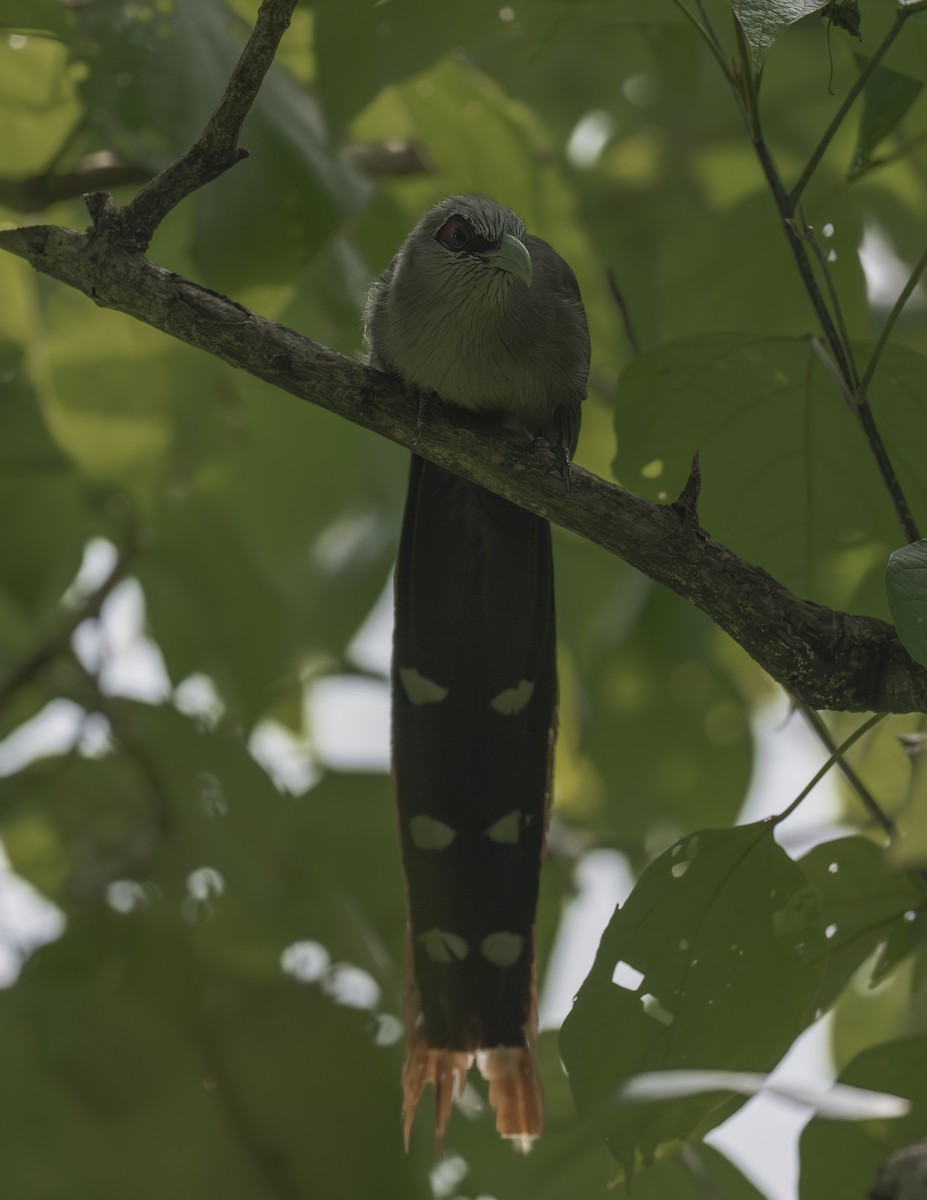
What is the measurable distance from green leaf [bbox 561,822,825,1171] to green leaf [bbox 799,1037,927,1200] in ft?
0.60

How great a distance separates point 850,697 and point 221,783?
1.64 m

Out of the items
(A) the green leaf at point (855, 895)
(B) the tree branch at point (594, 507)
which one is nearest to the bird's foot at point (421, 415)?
(B) the tree branch at point (594, 507)

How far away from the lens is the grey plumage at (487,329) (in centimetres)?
272

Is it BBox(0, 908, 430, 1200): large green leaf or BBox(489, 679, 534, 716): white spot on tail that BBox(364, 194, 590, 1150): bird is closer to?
BBox(489, 679, 534, 716): white spot on tail

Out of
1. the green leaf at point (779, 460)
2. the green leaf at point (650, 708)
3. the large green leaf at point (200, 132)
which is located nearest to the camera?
the green leaf at point (779, 460)

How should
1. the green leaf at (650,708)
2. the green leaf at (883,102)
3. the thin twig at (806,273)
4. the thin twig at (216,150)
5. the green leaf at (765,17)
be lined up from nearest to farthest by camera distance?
the green leaf at (765,17), the thin twig at (216,150), the thin twig at (806,273), the green leaf at (883,102), the green leaf at (650,708)

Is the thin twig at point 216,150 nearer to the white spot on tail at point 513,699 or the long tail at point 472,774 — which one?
the long tail at point 472,774

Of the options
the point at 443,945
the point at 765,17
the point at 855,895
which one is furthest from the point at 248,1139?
the point at 765,17

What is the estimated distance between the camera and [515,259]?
2707mm

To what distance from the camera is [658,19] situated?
2299 mm

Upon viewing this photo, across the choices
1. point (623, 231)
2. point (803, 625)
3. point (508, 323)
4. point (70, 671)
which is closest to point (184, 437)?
point (508, 323)

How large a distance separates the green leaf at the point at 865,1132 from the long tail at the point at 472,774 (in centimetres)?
60

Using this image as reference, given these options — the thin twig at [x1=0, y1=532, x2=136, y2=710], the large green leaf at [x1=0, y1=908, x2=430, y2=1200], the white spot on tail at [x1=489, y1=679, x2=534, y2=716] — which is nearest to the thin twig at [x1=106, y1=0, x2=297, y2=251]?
the white spot on tail at [x1=489, y1=679, x2=534, y2=716]

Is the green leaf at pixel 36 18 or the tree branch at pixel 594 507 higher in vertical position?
the green leaf at pixel 36 18
